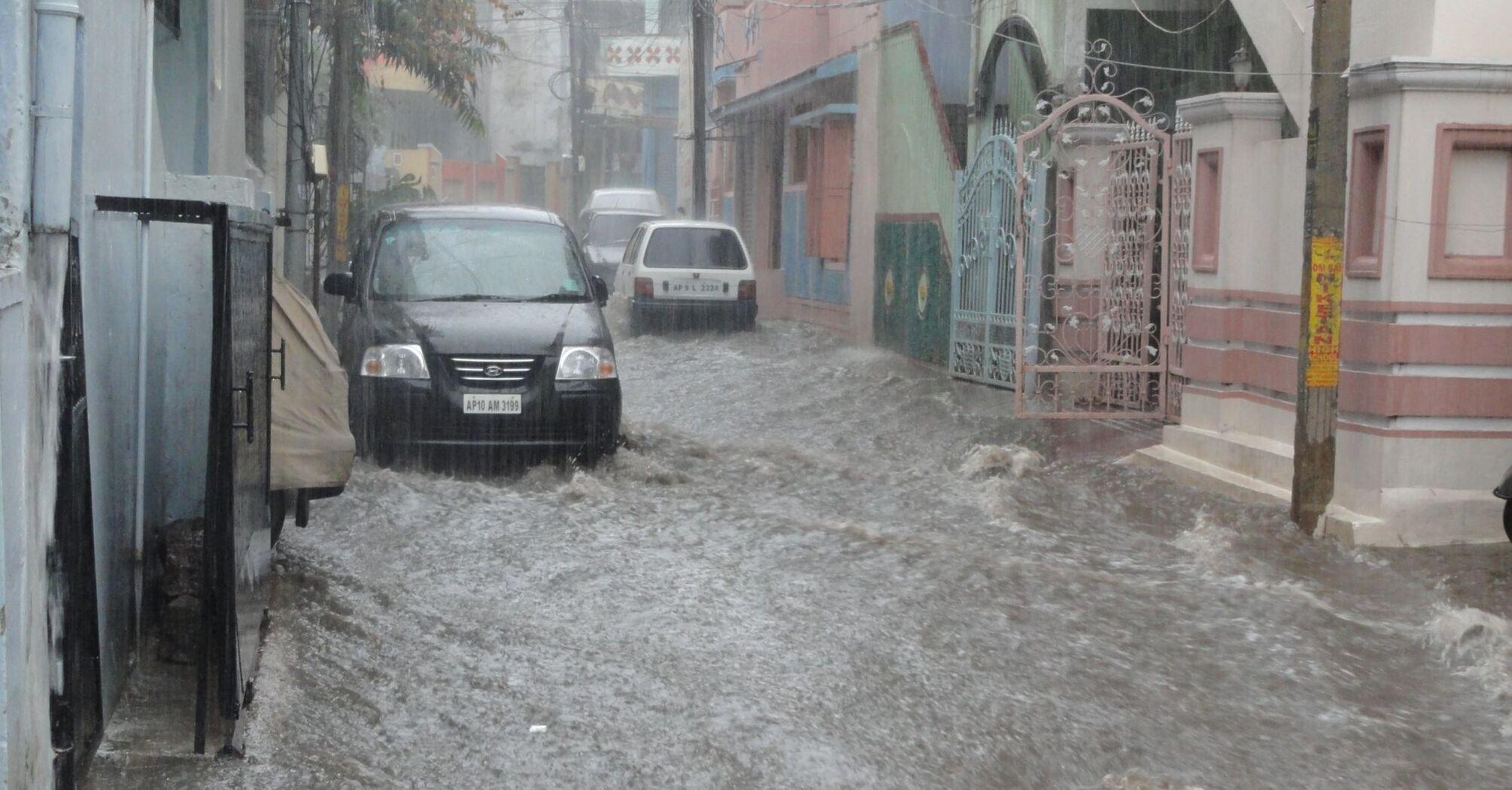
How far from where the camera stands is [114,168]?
192 inches

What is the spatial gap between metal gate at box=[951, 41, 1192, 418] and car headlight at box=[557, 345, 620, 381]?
325 centimetres

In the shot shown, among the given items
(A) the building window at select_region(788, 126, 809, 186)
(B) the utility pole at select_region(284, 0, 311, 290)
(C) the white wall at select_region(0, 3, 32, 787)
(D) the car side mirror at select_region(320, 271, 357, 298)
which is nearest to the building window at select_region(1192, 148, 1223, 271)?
(D) the car side mirror at select_region(320, 271, 357, 298)

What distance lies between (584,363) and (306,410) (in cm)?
349

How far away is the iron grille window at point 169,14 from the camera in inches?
305

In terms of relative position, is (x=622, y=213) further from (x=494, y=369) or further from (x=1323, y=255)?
(x=1323, y=255)

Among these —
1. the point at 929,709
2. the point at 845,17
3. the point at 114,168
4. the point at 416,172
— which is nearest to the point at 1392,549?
the point at 929,709

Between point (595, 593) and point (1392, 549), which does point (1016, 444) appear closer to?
point (1392, 549)

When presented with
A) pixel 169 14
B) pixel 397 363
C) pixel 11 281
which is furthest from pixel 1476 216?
pixel 11 281

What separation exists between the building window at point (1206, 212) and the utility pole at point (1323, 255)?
1846 mm

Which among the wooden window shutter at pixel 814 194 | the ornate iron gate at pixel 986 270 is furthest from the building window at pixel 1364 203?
the wooden window shutter at pixel 814 194

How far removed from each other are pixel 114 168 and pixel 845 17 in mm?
18565

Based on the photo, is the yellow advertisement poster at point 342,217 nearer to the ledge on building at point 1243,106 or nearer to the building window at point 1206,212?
the building window at point 1206,212

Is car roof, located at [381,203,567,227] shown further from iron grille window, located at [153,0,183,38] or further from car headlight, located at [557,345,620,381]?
iron grille window, located at [153,0,183,38]

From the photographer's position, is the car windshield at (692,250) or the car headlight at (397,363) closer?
the car headlight at (397,363)
